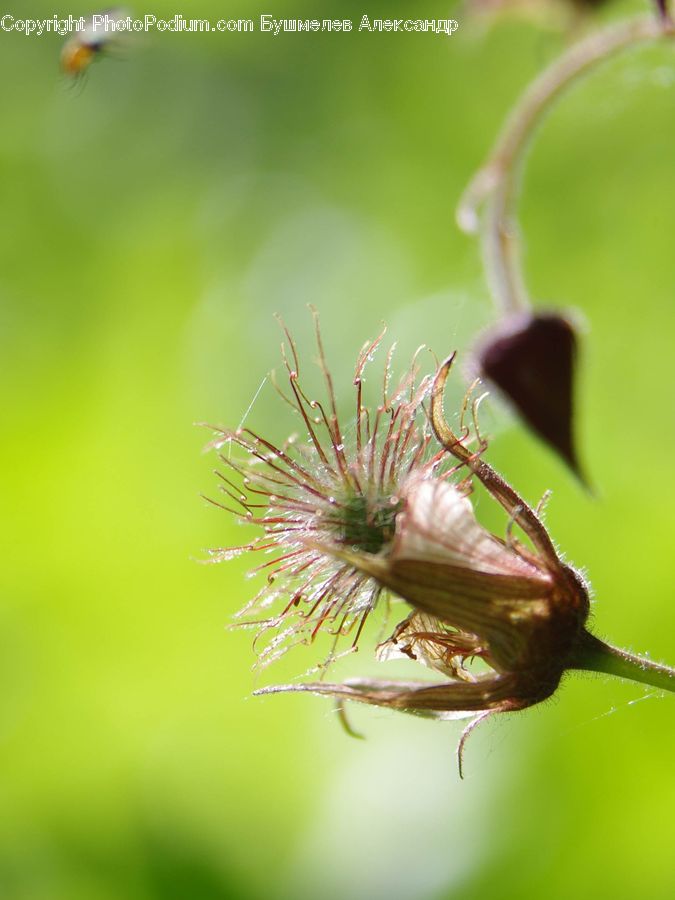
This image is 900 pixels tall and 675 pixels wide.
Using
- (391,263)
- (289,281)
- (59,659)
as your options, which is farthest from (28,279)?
(59,659)

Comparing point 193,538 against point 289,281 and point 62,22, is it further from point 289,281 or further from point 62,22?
point 62,22

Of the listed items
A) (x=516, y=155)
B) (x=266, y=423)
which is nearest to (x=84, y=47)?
(x=516, y=155)

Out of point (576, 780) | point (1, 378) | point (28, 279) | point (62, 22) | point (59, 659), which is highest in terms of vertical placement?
point (62, 22)

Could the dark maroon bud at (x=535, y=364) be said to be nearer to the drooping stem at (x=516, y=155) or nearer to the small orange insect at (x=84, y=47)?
the drooping stem at (x=516, y=155)

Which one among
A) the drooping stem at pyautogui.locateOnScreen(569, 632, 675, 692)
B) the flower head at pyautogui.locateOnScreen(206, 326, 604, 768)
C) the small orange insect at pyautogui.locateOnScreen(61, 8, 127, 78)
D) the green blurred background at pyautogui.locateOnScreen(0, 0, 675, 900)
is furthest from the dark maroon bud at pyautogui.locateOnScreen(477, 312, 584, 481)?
the small orange insect at pyautogui.locateOnScreen(61, 8, 127, 78)

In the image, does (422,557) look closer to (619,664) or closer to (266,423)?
(619,664)
